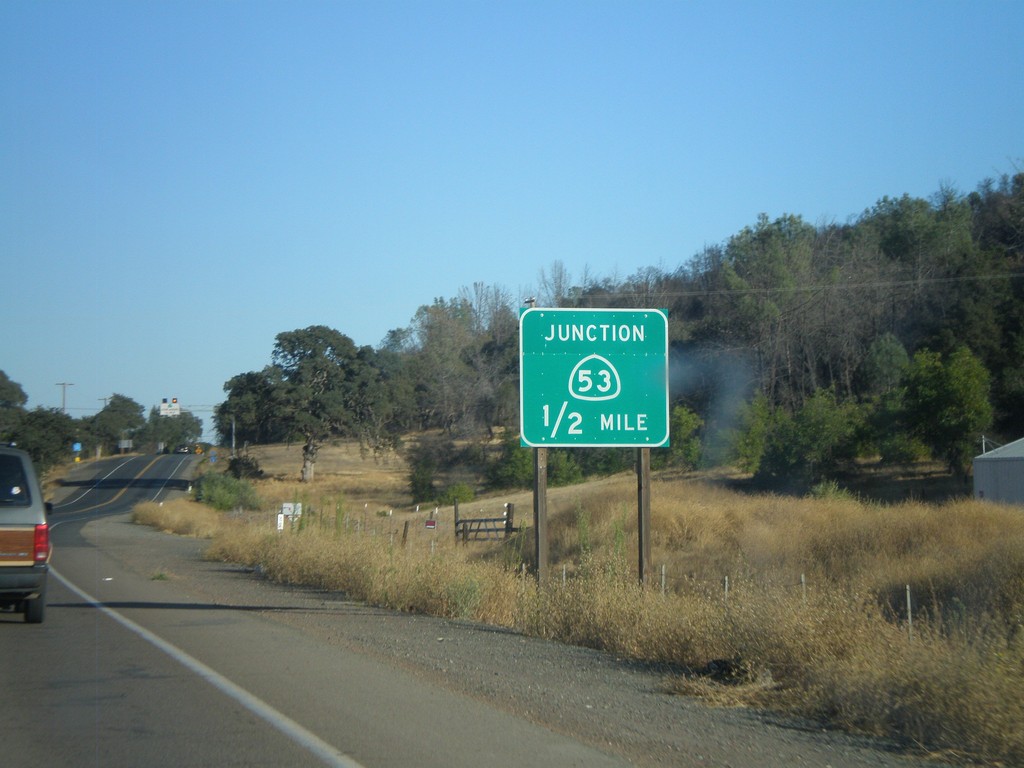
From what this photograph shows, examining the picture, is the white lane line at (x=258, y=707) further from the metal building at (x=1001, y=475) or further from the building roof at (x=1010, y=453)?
the building roof at (x=1010, y=453)

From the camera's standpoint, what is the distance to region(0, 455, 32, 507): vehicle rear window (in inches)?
489

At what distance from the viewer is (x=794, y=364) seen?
75688mm

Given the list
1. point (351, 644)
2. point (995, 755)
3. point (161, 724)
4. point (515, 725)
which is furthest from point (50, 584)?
point (995, 755)

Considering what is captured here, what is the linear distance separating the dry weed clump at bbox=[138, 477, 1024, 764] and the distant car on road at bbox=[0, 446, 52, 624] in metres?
5.03

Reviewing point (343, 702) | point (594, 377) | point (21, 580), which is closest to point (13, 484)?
point (21, 580)

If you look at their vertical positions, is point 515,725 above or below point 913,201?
below

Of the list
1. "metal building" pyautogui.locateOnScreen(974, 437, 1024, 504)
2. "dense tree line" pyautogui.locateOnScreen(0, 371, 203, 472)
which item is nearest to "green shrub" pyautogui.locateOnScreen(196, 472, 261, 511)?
"dense tree line" pyautogui.locateOnScreen(0, 371, 203, 472)

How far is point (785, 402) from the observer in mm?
74000

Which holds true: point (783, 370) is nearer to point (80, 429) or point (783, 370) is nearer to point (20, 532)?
point (80, 429)

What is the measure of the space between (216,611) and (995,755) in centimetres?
1110

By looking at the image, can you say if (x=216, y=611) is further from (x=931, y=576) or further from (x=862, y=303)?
(x=862, y=303)

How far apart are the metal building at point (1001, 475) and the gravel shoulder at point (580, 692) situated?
36.2 metres

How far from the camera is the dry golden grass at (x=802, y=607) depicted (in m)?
7.17

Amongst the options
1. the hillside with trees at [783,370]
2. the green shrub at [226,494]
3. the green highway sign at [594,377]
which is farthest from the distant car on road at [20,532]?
the green shrub at [226,494]
